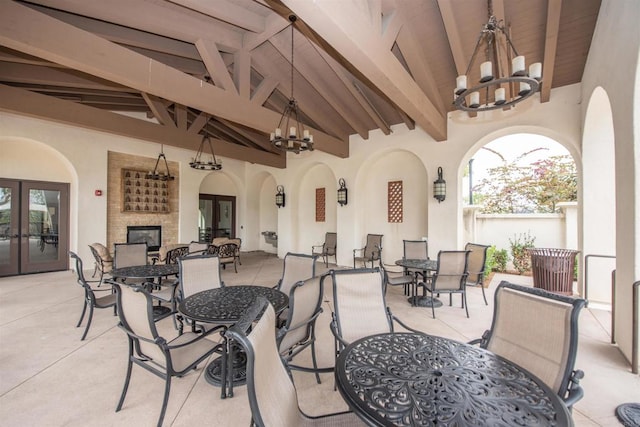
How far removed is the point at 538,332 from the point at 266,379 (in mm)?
1544

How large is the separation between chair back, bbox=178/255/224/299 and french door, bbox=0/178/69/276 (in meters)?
6.17

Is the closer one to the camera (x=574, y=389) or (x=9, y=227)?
(x=574, y=389)

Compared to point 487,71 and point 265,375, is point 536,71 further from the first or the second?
point 265,375

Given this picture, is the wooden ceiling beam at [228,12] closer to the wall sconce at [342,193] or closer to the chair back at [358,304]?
the chair back at [358,304]

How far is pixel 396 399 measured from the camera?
47.7 inches

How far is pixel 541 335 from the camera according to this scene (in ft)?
5.22

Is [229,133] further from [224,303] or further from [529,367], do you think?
[529,367]

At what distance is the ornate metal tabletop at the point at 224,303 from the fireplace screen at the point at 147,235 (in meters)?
6.51

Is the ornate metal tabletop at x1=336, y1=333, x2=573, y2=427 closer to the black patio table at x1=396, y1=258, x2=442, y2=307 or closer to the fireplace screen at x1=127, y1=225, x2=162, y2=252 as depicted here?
the black patio table at x1=396, y1=258, x2=442, y2=307

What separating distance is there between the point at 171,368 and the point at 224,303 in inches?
26.2

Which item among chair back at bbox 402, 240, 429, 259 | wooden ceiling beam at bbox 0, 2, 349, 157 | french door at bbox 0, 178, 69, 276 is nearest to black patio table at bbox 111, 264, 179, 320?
wooden ceiling beam at bbox 0, 2, 349, 157

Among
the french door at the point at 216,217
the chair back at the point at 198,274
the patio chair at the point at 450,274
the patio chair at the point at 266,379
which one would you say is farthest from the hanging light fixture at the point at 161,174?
the patio chair at the point at 266,379

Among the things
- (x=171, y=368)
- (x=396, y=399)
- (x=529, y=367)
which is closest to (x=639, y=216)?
(x=529, y=367)

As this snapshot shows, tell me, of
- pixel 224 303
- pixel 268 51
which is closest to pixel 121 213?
pixel 268 51
